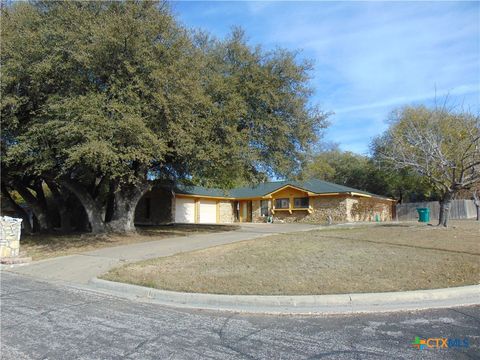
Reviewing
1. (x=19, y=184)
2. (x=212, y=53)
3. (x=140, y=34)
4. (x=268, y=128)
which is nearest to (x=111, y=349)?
(x=140, y=34)

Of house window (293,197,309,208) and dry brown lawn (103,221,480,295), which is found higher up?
house window (293,197,309,208)

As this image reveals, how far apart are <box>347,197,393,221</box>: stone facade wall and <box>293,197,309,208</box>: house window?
371 centimetres

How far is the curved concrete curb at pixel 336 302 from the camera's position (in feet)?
24.2

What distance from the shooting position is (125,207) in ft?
70.5

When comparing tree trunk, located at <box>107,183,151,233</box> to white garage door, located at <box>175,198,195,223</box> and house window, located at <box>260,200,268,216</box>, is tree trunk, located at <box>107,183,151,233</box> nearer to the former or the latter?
white garage door, located at <box>175,198,195,223</box>

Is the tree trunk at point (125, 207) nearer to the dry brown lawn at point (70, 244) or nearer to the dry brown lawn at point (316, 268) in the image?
the dry brown lawn at point (70, 244)

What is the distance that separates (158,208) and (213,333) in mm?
30310

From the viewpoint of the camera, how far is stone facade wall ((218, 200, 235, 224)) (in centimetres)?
4034

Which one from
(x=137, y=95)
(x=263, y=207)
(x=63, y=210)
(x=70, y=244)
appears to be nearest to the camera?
(x=137, y=95)

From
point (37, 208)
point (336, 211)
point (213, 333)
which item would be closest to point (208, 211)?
point (336, 211)

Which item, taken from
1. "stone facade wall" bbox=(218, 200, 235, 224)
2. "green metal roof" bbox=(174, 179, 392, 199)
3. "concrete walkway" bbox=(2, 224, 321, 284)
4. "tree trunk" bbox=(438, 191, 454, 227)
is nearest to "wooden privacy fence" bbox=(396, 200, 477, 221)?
"green metal roof" bbox=(174, 179, 392, 199)

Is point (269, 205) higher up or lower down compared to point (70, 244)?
higher up

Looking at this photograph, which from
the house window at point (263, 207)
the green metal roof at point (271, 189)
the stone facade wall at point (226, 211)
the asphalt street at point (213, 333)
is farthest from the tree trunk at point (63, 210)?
the asphalt street at point (213, 333)

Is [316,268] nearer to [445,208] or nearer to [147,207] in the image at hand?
[445,208]
